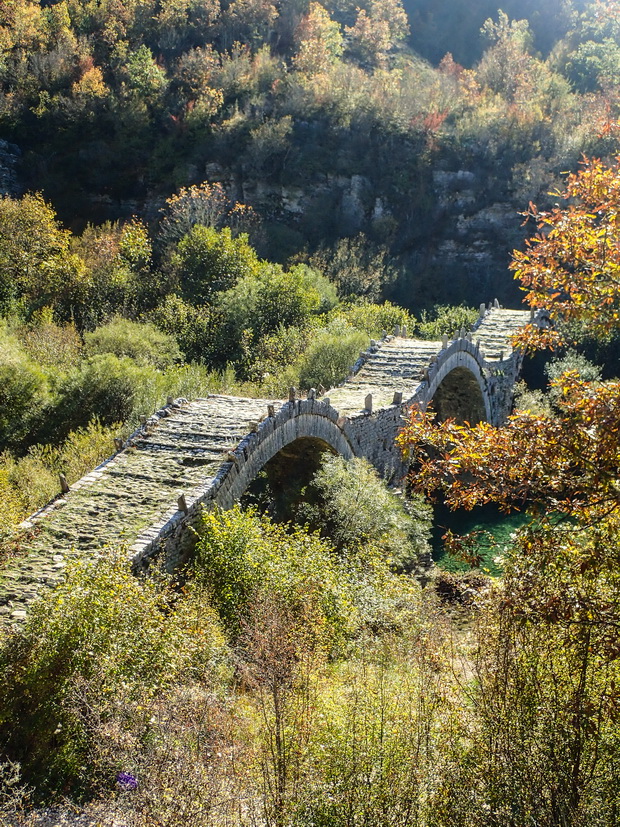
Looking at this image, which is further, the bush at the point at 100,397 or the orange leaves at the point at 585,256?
the bush at the point at 100,397

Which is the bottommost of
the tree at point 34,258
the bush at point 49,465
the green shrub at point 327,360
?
the bush at point 49,465

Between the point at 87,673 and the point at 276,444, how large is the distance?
7.11 m

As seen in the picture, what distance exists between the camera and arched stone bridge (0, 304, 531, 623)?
945 cm

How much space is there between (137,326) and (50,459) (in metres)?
10.8

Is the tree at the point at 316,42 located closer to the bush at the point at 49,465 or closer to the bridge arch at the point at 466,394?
the bridge arch at the point at 466,394

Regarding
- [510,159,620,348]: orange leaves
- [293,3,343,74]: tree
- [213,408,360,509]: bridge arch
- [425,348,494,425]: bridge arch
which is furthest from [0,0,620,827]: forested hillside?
[425,348,494,425]: bridge arch

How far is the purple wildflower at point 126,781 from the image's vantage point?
19.1 ft

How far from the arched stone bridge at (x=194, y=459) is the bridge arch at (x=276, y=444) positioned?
0.02 metres

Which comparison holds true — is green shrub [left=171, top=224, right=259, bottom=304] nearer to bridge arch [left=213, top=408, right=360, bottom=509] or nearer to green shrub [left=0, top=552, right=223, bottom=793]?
bridge arch [left=213, top=408, right=360, bottom=509]

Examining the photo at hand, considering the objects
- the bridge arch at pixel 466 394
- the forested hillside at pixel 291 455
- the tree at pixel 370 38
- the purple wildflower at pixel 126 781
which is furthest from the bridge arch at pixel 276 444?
the tree at pixel 370 38

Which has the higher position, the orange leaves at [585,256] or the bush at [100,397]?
the orange leaves at [585,256]

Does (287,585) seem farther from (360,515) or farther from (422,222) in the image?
(422,222)

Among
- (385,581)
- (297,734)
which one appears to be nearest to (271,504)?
(385,581)

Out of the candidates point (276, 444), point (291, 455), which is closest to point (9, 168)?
point (291, 455)
